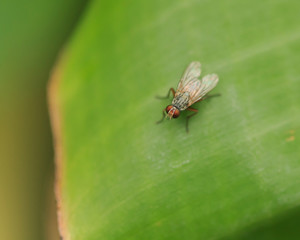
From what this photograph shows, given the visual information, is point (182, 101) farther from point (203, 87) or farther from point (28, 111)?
point (28, 111)

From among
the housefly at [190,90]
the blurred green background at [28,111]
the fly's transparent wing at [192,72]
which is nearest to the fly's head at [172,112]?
the housefly at [190,90]

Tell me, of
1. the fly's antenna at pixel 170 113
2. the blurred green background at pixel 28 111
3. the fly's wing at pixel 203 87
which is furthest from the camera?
the blurred green background at pixel 28 111

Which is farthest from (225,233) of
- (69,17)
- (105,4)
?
(69,17)

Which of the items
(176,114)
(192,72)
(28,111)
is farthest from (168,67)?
(28,111)

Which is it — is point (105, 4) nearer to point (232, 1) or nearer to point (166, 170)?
point (232, 1)

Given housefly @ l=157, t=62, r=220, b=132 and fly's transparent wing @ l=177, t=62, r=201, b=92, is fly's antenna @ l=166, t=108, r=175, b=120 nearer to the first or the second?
housefly @ l=157, t=62, r=220, b=132

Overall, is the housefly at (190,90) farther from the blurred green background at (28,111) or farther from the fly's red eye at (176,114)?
the blurred green background at (28,111)
